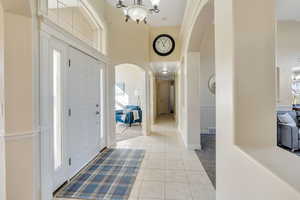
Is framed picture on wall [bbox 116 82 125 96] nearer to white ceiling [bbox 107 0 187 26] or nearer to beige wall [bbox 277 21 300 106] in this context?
white ceiling [bbox 107 0 187 26]

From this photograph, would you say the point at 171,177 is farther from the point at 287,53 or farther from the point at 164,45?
the point at 287,53

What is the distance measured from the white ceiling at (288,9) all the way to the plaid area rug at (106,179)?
16.1ft

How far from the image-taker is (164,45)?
534 cm

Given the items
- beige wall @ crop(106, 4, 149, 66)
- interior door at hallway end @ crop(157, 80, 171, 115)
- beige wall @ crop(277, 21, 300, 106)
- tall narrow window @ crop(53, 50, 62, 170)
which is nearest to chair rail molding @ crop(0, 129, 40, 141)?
tall narrow window @ crop(53, 50, 62, 170)

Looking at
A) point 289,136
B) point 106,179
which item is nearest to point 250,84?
point 106,179

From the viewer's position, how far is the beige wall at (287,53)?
486 cm

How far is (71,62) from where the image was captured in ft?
8.69

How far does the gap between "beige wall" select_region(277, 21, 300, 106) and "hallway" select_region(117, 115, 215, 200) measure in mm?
3792

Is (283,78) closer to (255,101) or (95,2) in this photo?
(255,101)

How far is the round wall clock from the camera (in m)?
5.30

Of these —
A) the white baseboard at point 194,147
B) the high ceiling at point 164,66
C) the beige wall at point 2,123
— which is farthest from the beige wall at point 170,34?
the beige wall at point 2,123

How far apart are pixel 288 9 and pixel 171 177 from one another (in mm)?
5088

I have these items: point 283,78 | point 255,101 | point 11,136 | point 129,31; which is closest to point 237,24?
point 255,101

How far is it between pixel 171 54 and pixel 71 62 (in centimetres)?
351
